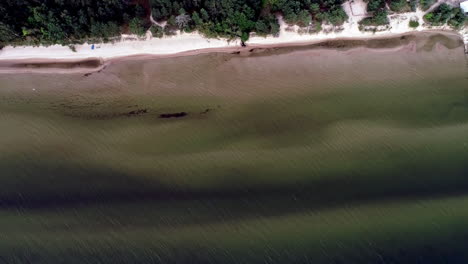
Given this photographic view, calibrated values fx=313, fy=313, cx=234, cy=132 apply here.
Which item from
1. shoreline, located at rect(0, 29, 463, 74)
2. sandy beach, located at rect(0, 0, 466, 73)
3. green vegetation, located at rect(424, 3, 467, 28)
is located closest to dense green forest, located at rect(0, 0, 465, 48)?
green vegetation, located at rect(424, 3, 467, 28)

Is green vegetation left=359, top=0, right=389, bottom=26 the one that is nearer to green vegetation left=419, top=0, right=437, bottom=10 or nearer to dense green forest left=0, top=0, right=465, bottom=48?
dense green forest left=0, top=0, right=465, bottom=48

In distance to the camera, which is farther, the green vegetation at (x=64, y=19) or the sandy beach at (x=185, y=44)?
the sandy beach at (x=185, y=44)

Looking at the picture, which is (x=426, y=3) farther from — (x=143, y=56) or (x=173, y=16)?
(x=143, y=56)

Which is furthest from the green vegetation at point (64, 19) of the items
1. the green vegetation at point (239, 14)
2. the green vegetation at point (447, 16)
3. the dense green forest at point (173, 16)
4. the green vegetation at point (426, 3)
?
the green vegetation at point (447, 16)

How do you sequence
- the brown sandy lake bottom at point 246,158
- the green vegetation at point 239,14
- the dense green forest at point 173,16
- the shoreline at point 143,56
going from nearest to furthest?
the brown sandy lake bottom at point 246,158 < the dense green forest at point 173,16 < the green vegetation at point 239,14 < the shoreline at point 143,56

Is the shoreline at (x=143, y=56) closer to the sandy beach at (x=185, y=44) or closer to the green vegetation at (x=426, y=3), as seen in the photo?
the sandy beach at (x=185, y=44)

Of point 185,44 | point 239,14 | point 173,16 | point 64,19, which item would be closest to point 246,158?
point 185,44

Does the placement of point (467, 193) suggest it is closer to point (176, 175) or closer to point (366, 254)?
point (366, 254)
